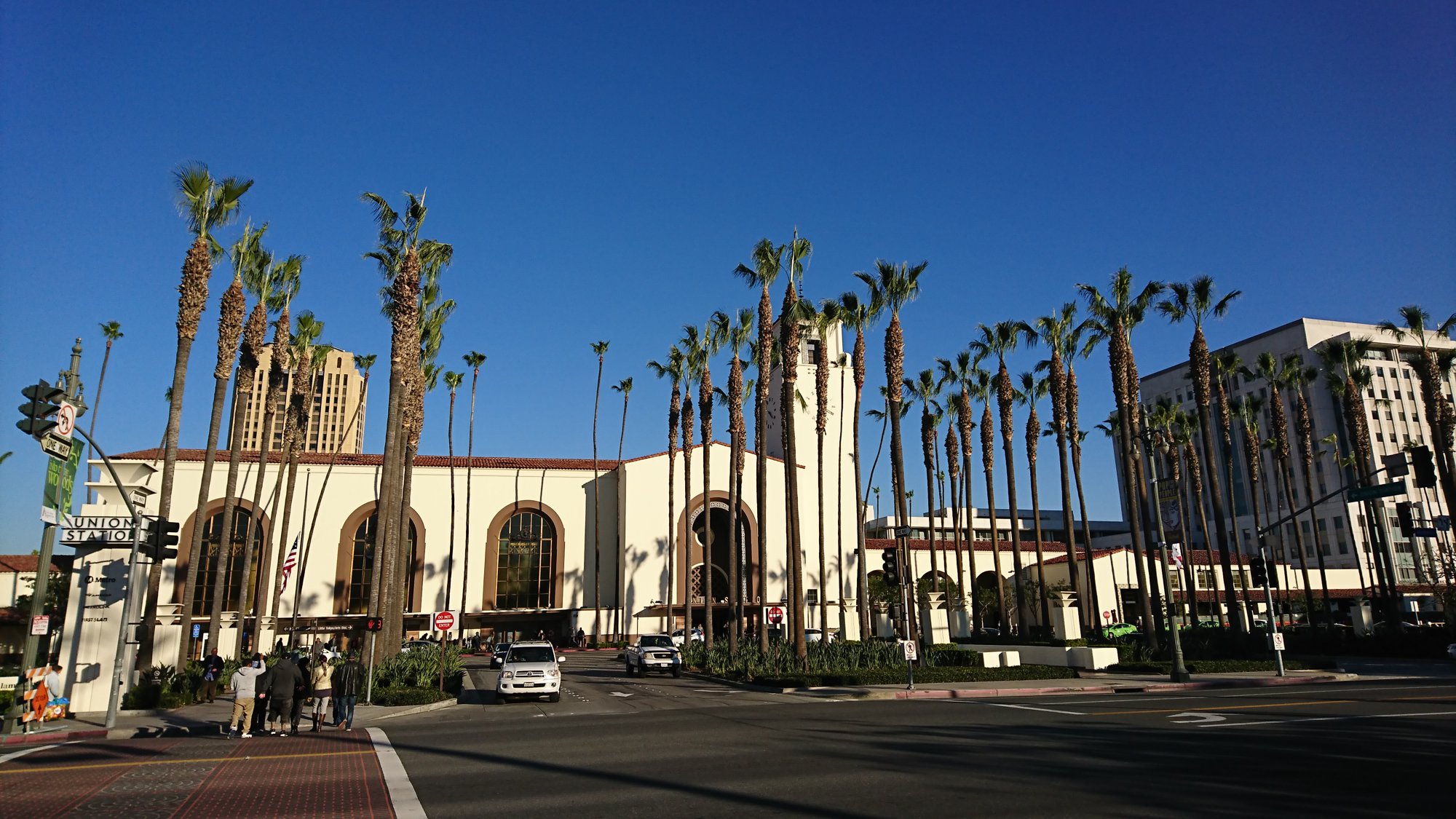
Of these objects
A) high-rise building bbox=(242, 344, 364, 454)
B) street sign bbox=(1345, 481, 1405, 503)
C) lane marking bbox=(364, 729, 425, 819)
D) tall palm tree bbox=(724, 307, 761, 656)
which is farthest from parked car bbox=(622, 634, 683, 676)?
high-rise building bbox=(242, 344, 364, 454)

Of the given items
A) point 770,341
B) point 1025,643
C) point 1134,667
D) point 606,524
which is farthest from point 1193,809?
point 606,524

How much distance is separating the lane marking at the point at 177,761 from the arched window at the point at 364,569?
130ft

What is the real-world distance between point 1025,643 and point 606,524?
2962 centimetres

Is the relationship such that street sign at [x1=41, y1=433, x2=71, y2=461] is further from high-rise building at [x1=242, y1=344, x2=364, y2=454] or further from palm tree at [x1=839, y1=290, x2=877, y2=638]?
high-rise building at [x1=242, y1=344, x2=364, y2=454]

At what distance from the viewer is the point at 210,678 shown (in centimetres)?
2438

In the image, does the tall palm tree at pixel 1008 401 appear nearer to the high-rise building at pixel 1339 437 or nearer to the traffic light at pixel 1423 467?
the traffic light at pixel 1423 467

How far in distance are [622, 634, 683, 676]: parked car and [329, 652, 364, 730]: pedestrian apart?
1807 centimetres

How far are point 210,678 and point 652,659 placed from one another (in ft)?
53.7

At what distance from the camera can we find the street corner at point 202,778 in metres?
9.68

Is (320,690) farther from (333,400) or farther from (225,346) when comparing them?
(333,400)

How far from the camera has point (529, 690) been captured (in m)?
23.9

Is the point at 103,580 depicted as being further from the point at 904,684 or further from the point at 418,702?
the point at 904,684

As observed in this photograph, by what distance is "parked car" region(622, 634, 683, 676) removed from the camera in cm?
3509

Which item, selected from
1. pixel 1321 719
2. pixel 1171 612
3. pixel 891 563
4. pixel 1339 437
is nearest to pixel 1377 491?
pixel 1171 612
